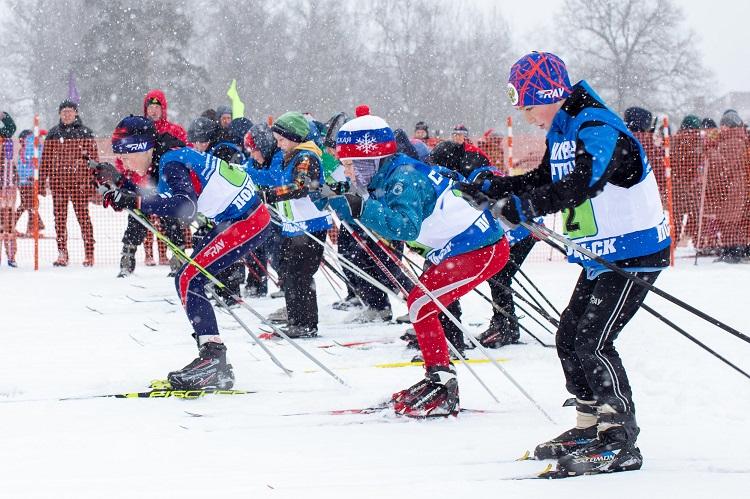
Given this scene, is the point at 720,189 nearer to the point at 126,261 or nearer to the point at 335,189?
the point at 126,261

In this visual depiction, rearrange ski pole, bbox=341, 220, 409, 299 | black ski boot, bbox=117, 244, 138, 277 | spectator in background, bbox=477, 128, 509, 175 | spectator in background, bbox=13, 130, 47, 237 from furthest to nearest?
spectator in background, bbox=477, 128, 509, 175
spectator in background, bbox=13, 130, 47, 237
black ski boot, bbox=117, 244, 138, 277
ski pole, bbox=341, 220, 409, 299

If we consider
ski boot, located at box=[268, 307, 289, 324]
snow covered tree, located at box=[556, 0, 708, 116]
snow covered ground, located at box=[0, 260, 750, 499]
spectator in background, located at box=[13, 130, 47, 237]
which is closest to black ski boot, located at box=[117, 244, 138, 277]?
spectator in background, located at box=[13, 130, 47, 237]

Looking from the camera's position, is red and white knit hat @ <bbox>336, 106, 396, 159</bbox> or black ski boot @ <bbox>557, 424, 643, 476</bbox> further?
red and white knit hat @ <bbox>336, 106, 396, 159</bbox>

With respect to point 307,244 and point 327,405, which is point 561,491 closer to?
point 327,405

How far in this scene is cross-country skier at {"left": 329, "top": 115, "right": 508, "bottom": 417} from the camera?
182 inches

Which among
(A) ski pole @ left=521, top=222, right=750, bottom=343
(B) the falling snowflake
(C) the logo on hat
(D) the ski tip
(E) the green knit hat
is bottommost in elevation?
(D) the ski tip

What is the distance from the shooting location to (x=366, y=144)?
15.5ft

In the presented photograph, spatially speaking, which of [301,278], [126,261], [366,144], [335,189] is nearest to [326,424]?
[335,189]

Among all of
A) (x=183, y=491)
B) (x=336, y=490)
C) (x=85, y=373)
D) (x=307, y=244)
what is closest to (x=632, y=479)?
(x=336, y=490)

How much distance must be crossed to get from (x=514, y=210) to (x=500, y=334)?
3324 millimetres

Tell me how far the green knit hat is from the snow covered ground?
5.75ft

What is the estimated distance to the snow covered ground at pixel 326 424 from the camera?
3.67 m

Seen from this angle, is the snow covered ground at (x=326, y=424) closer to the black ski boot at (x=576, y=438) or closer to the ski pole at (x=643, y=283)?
the black ski boot at (x=576, y=438)

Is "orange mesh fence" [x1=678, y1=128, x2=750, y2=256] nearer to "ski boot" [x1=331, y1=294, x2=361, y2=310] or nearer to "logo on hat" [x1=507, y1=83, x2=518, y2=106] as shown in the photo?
"ski boot" [x1=331, y1=294, x2=361, y2=310]
